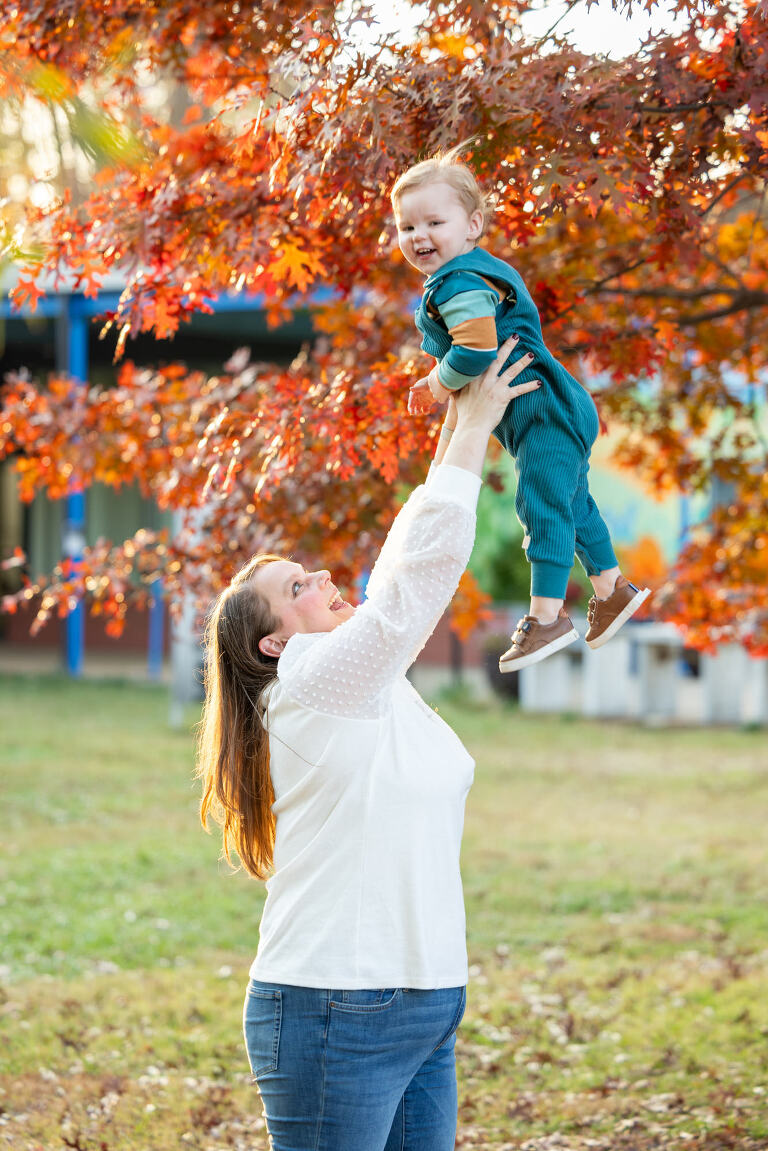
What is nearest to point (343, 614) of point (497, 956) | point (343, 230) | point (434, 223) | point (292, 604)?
point (292, 604)

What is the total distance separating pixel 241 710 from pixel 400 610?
442 mm

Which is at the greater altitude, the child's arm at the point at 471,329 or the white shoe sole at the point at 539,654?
the child's arm at the point at 471,329

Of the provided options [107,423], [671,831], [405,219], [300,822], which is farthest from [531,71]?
[671,831]

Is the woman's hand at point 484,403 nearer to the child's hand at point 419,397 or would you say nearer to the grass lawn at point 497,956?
the child's hand at point 419,397

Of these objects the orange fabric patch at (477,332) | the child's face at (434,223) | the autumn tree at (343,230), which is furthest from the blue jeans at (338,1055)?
the autumn tree at (343,230)

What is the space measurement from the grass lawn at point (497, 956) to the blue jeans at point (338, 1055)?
7.31 ft

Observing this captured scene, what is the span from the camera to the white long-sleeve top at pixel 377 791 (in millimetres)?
2193

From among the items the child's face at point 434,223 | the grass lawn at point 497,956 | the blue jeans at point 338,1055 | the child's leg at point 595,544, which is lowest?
the grass lawn at point 497,956

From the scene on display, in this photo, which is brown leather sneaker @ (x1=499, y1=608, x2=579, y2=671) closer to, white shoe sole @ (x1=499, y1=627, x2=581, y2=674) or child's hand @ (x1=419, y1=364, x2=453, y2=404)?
white shoe sole @ (x1=499, y1=627, x2=581, y2=674)

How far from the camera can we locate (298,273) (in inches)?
137

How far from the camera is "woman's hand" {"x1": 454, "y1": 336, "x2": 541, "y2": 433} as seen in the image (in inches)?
93.0

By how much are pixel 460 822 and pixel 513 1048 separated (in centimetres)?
324

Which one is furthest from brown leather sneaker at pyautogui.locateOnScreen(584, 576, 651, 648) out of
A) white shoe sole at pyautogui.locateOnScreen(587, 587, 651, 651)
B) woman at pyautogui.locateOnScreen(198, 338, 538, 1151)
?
woman at pyautogui.locateOnScreen(198, 338, 538, 1151)

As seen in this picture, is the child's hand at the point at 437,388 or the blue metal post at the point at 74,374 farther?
the blue metal post at the point at 74,374
